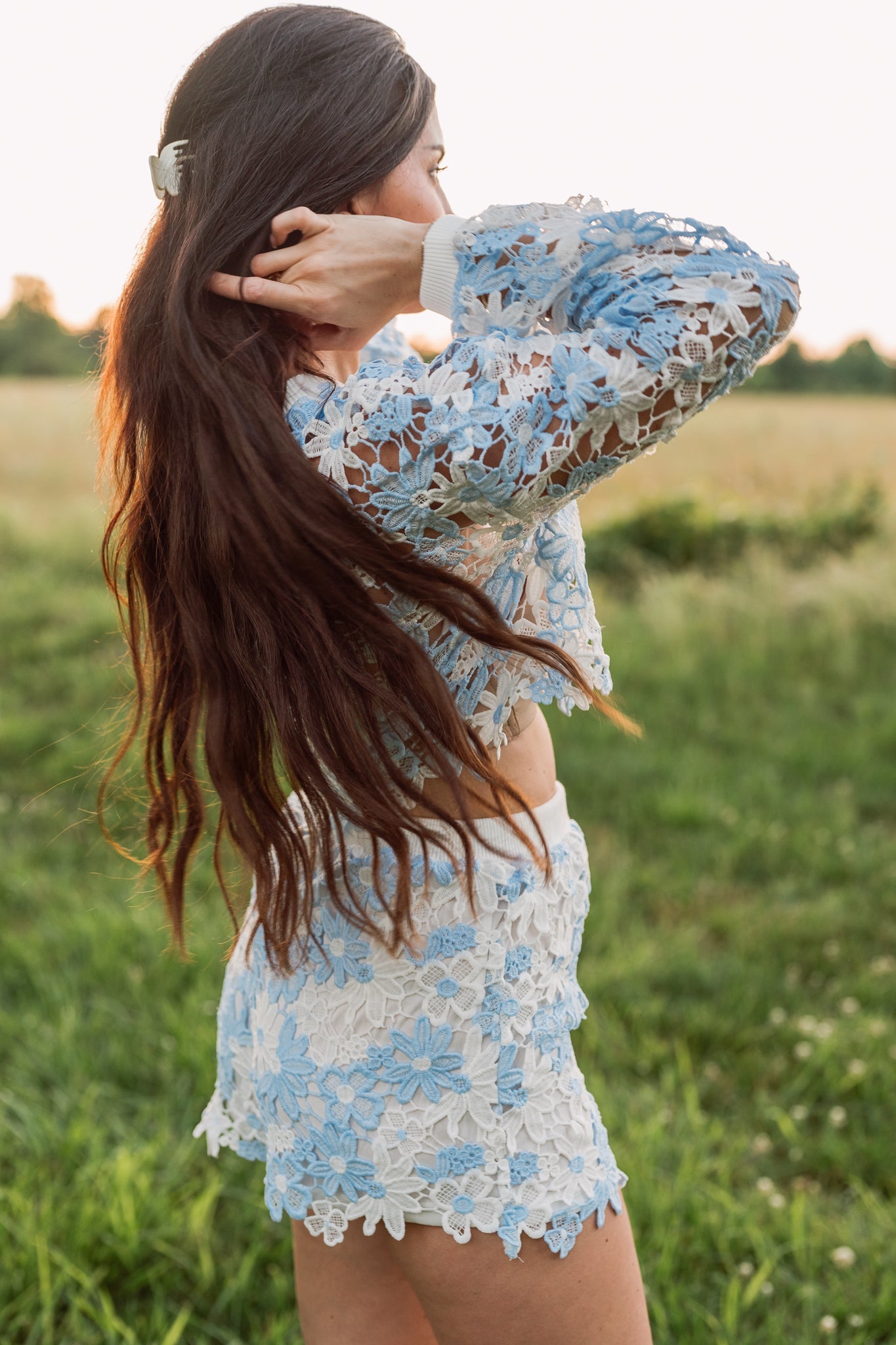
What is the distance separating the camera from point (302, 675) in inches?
53.3

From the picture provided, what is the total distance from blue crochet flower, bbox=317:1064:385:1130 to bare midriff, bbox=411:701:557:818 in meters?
0.35

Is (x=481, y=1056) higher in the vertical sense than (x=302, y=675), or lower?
lower

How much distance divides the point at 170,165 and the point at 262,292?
28 cm

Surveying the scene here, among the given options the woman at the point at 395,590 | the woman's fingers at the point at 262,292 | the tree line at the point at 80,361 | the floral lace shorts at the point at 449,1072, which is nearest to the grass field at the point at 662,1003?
the woman at the point at 395,590

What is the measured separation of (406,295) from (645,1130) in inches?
86.6

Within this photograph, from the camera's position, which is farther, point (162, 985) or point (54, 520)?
point (54, 520)

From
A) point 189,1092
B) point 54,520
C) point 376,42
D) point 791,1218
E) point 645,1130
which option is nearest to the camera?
point 376,42

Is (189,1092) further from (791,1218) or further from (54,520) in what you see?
(54,520)

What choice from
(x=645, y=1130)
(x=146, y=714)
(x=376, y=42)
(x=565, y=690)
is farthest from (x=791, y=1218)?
(x=376, y=42)

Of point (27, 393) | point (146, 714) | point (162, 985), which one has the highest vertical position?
point (146, 714)

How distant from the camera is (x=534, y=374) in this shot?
3.98 ft

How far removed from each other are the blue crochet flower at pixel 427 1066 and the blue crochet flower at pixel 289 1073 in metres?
0.13

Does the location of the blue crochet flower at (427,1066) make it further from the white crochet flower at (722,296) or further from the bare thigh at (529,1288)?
the white crochet flower at (722,296)

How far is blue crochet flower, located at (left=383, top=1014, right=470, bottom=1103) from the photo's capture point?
1419mm
